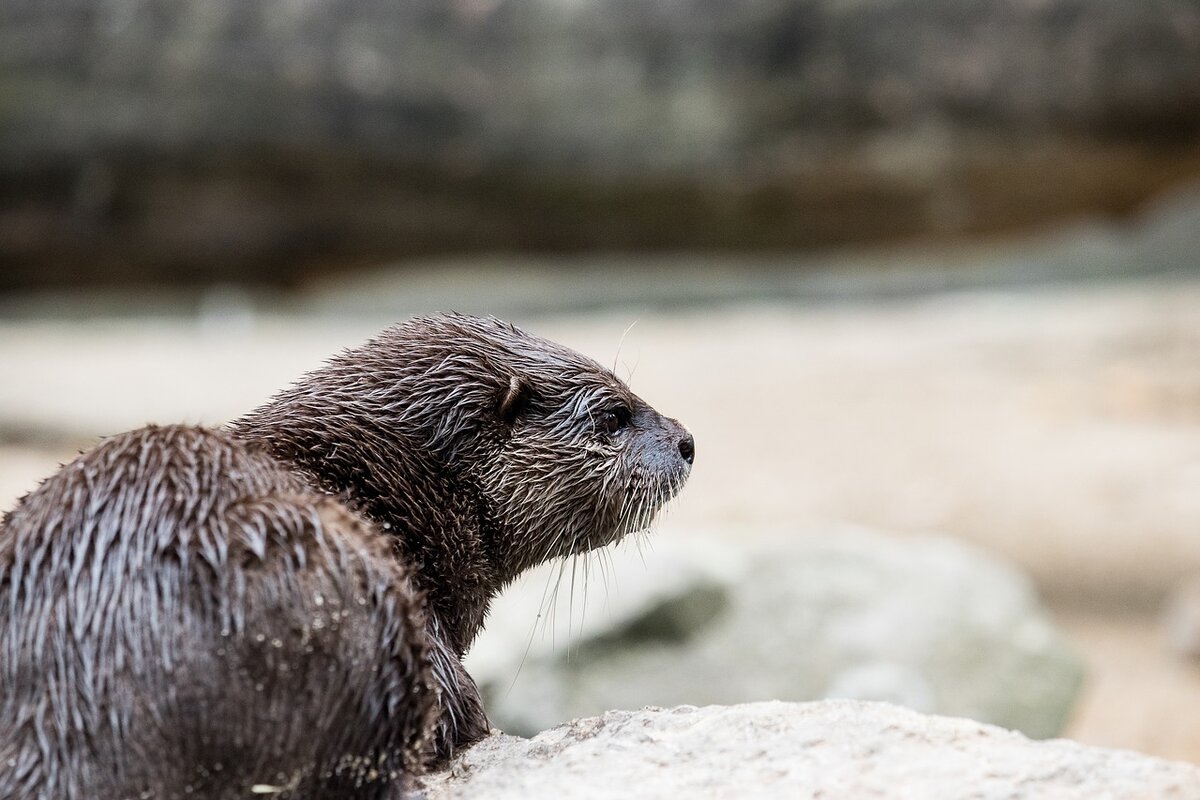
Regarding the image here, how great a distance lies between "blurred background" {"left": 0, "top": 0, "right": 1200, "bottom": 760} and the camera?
255 inches

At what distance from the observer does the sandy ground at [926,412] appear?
6.81 m

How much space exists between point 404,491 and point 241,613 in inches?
26.6

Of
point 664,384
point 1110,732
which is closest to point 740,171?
point 664,384

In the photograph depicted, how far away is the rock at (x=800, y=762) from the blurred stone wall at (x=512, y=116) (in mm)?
5737

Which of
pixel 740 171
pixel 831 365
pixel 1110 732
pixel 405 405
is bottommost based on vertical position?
pixel 1110 732

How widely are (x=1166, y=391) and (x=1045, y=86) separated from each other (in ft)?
8.17

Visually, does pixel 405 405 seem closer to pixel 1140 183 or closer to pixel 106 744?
pixel 106 744

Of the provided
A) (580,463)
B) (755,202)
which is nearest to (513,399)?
(580,463)

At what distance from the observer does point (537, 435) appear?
287 cm

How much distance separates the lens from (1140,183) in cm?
830

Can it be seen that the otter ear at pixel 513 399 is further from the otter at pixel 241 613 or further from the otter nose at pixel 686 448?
the otter nose at pixel 686 448

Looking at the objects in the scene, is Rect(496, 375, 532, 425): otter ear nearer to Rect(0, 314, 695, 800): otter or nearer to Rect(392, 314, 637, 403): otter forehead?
Rect(392, 314, 637, 403): otter forehead

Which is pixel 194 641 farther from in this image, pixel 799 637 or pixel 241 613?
pixel 799 637

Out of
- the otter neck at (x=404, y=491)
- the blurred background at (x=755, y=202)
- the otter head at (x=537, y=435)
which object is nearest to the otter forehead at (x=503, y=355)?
the otter head at (x=537, y=435)
